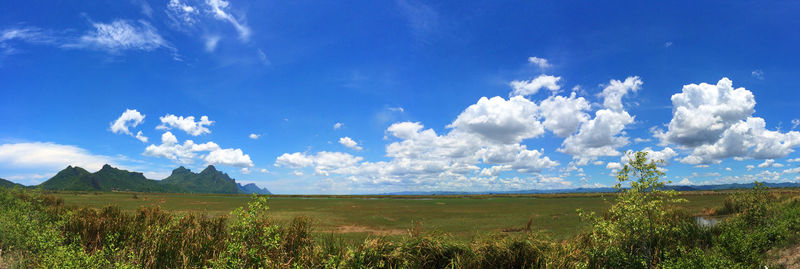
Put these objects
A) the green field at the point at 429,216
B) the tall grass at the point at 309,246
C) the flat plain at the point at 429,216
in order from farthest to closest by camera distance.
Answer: the green field at the point at 429,216 < the flat plain at the point at 429,216 < the tall grass at the point at 309,246

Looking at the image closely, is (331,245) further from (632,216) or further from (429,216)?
(429,216)

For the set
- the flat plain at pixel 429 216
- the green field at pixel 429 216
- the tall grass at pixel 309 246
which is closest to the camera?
the tall grass at pixel 309 246

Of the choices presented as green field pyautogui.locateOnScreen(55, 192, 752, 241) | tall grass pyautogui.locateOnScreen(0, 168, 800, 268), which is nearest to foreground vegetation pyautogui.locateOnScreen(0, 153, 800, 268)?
tall grass pyautogui.locateOnScreen(0, 168, 800, 268)

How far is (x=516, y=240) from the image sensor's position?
11414mm

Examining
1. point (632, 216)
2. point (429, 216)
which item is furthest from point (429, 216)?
point (632, 216)

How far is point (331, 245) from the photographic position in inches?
412

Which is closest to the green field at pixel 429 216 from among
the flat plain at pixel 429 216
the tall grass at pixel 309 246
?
the flat plain at pixel 429 216

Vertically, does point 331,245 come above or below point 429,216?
above

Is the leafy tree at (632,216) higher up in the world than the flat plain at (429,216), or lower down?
higher up

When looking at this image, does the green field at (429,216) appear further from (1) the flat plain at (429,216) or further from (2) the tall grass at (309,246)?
(2) the tall grass at (309,246)

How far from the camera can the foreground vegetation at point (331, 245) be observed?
30.5 feet

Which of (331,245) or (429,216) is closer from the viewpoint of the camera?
(331,245)

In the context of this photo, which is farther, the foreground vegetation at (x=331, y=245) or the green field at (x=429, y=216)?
the green field at (x=429, y=216)

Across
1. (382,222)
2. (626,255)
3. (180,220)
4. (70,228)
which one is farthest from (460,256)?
(382,222)
